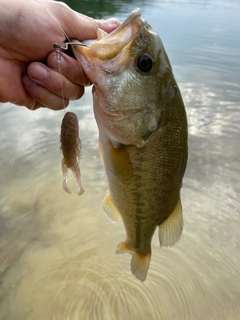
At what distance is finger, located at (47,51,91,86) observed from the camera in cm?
163

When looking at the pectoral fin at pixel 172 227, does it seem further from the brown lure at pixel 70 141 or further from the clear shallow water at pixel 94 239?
the clear shallow water at pixel 94 239

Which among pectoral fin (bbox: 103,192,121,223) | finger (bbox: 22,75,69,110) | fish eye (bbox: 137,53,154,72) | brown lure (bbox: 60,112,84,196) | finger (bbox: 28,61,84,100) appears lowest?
pectoral fin (bbox: 103,192,121,223)

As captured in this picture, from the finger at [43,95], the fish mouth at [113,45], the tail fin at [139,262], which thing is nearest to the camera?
the fish mouth at [113,45]

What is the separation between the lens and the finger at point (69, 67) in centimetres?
163

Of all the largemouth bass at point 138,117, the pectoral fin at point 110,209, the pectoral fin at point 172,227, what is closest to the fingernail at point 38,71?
the largemouth bass at point 138,117

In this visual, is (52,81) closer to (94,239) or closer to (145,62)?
(145,62)

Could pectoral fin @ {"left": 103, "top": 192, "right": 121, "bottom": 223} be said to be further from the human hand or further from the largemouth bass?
the human hand

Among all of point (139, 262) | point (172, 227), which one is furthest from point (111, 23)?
point (139, 262)

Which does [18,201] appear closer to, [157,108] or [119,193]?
[119,193]

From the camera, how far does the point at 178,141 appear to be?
1.58 meters

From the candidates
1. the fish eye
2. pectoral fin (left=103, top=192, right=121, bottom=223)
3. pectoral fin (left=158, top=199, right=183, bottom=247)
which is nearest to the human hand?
the fish eye

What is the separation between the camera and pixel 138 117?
1.49 metres

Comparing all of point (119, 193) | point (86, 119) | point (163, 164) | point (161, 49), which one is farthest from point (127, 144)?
point (86, 119)

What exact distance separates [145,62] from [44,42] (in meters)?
0.57
